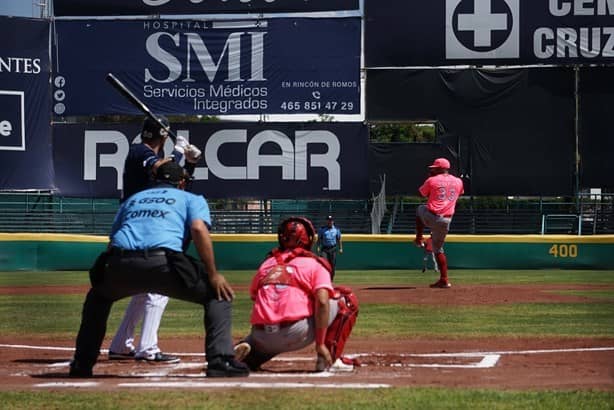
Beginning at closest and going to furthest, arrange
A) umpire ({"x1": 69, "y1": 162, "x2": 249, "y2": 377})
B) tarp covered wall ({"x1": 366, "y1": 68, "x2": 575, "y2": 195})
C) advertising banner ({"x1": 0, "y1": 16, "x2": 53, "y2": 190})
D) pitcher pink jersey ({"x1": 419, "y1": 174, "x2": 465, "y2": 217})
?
1. umpire ({"x1": 69, "y1": 162, "x2": 249, "y2": 377})
2. pitcher pink jersey ({"x1": 419, "y1": 174, "x2": 465, "y2": 217})
3. tarp covered wall ({"x1": 366, "y1": 68, "x2": 575, "y2": 195})
4. advertising banner ({"x1": 0, "y1": 16, "x2": 53, "y2": 190})

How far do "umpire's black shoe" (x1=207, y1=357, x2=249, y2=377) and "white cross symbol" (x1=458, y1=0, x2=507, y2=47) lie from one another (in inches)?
839

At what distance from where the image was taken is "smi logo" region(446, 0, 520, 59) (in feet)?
89.2

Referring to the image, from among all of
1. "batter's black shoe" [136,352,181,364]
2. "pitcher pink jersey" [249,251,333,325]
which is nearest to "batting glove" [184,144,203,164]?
"pitcher pink jersey" [249,251,333,325]

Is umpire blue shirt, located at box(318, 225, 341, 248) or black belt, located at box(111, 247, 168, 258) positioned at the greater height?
black belt, located at box(111, 247, 168, 258)

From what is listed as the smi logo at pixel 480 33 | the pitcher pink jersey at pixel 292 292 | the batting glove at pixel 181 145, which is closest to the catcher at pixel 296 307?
the pitcher pink jersey at pixel 292 292

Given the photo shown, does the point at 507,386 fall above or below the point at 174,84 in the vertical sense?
below

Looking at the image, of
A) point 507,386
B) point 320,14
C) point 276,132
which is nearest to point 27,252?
point 276,132

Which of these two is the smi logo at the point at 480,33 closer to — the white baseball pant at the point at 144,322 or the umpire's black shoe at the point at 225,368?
the white baseball pant at the point at 144,322

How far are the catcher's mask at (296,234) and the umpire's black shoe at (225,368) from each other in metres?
0.83

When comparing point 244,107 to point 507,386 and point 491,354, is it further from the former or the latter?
point 507,386

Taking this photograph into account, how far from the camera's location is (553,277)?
2198cm

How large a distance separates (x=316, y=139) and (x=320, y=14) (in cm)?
297

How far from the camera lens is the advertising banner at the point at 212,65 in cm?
2694

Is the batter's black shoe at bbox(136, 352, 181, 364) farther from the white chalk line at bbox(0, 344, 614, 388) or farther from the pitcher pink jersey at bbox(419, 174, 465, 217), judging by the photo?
the pitcher pink jersey at bbox(419, 174, 465, 217)
